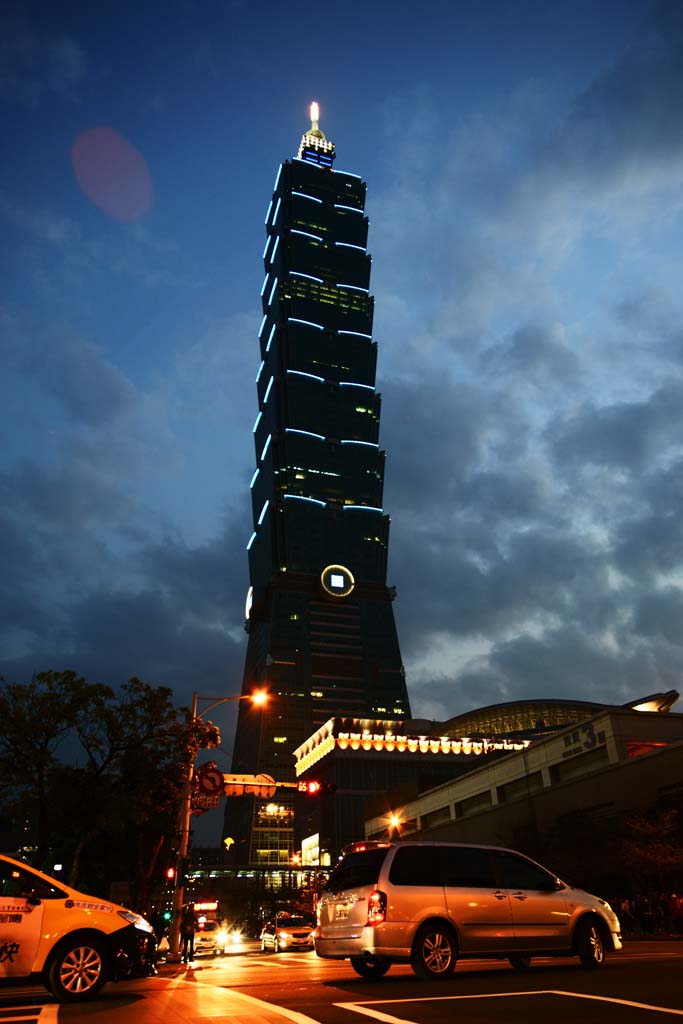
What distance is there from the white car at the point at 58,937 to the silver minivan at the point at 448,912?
3.10 meters

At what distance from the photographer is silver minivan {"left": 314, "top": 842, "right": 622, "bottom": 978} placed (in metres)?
10.4

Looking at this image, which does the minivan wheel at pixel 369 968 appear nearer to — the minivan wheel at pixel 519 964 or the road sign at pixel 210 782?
the minivan wheel at pixel 519 964

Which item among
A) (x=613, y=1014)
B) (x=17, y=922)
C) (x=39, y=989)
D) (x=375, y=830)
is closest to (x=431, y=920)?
(x=613, y=1014)

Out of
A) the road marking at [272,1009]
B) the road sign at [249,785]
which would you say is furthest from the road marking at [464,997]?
the road sign at [249,785]

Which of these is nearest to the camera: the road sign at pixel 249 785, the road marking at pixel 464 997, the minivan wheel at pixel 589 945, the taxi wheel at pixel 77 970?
the road marking at pixel 464 997

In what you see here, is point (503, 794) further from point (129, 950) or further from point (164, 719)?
point (129, 950)

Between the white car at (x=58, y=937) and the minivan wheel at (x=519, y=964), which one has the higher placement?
the white car at (x=58, y=937)

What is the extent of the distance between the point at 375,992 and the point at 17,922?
4.55 m

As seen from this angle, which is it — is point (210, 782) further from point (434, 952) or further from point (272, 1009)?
point (272, 1009)

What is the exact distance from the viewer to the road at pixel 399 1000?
7.30 m

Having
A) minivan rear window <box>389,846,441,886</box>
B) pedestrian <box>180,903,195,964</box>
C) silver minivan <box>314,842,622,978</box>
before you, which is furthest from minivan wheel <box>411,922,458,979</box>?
pedestrian <box>180,903,195,964</box>

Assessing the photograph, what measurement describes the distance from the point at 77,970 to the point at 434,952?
189 inches

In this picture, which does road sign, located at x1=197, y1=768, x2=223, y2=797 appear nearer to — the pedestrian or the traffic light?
the traffic light

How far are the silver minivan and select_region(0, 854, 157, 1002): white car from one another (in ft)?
10.2
